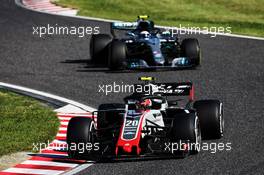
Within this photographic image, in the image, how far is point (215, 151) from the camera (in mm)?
15914

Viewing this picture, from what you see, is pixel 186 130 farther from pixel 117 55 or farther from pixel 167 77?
pixel 117 55

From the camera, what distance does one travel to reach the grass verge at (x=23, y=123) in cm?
1680

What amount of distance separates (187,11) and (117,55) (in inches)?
644

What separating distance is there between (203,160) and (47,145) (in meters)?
3.12

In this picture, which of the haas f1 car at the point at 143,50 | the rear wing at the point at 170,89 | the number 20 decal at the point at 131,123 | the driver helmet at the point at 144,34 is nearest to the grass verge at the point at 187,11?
the haas f1 car at the point at 143,50

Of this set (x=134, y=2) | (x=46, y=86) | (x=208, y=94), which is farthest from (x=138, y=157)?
(x=134, y=2)

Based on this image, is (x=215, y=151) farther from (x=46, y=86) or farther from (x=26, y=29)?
(x=26, y=29)

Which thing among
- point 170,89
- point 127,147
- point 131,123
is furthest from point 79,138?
point 170,89

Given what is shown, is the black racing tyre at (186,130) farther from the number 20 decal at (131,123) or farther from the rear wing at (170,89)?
the rear wing at (170,89)

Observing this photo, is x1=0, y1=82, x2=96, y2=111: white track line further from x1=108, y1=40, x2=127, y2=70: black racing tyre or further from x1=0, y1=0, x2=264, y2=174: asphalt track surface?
x1=108, y1=40, x2=127, y2=70: black racing tyre

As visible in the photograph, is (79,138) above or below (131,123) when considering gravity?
below

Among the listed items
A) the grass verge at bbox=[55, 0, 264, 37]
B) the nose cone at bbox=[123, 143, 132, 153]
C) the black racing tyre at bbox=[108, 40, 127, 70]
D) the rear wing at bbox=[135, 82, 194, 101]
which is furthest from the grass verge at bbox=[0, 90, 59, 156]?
the grass verge at bbox=[55, 0, 264, 37]

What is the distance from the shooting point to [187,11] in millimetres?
41125

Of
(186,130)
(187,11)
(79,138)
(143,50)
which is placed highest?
(186,130)
